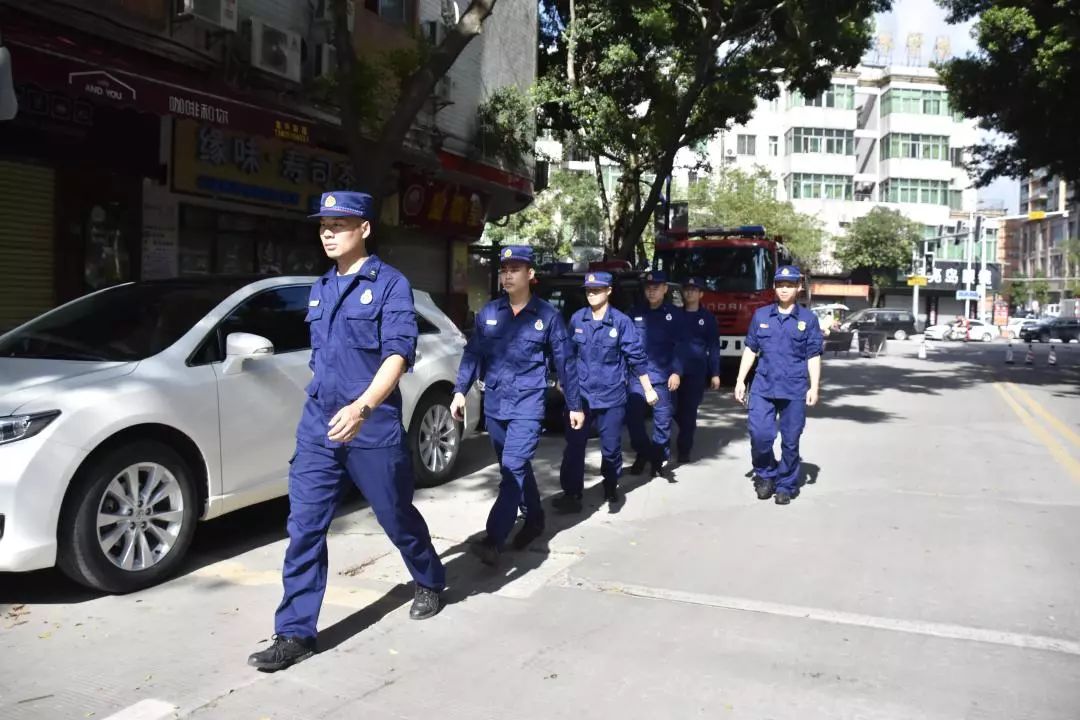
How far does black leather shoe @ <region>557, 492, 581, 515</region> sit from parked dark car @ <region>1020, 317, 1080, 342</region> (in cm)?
4550

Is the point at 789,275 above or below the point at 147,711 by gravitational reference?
above

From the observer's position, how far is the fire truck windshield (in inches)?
687

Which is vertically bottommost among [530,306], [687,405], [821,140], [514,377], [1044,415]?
[1044,415]

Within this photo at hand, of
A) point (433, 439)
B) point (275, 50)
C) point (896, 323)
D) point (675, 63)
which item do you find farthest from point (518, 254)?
point (896, 323)

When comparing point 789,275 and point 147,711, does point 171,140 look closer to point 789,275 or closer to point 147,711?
point 789,275

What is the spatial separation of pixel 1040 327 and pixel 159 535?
48947mm

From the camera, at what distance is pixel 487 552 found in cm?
528

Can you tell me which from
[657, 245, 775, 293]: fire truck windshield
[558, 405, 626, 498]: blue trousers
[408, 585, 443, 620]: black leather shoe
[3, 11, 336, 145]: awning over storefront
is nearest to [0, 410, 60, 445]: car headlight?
[408, 585, 443, 620]: black leather shoe

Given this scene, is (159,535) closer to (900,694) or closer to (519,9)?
(900,694)

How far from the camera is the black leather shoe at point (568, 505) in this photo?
22.4ft

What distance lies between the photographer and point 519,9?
19781 millimetres

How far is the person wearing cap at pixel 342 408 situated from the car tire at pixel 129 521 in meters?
1.22

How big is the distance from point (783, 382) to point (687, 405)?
1806mm

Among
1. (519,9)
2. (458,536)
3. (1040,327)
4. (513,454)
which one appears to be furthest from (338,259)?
(1040,327)
